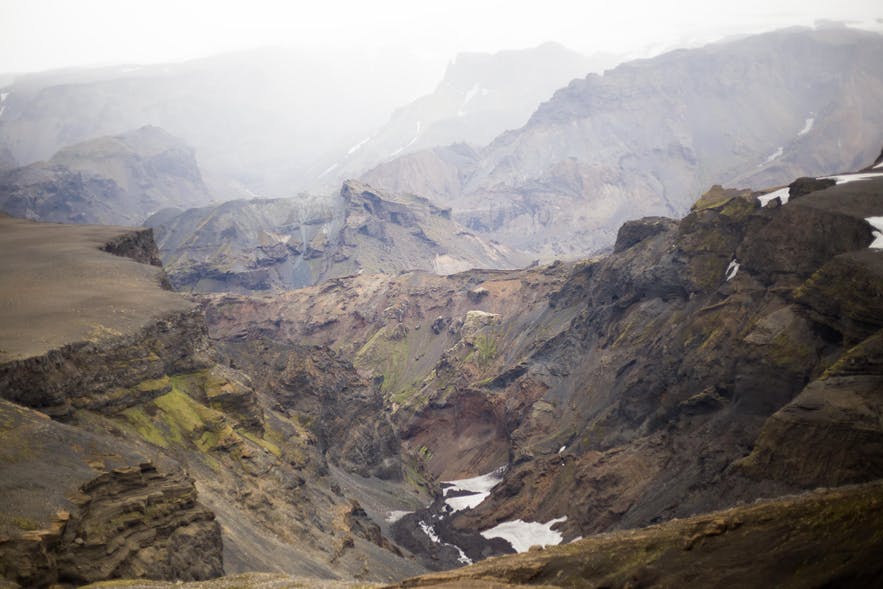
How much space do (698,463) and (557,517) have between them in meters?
24.7

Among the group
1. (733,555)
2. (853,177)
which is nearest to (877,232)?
(853,177)

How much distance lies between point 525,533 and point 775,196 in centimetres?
5330

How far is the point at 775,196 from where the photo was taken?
98.1 metres

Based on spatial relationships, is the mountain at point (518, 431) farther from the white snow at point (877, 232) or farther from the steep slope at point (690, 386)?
the white snow at point (877, 232)

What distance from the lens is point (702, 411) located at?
3258 inches

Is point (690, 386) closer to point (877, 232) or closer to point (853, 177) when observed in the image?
point (877, 232)

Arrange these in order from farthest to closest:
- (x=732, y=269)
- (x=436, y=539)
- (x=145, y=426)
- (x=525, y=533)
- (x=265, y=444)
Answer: (x=732, y=269) < (x=436, y=539) < (x=525, y=533) < (x=265, y=444) < (x=145, y=426)

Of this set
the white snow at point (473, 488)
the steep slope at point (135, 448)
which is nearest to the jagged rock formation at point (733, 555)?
the steep slope at point (135, 448)

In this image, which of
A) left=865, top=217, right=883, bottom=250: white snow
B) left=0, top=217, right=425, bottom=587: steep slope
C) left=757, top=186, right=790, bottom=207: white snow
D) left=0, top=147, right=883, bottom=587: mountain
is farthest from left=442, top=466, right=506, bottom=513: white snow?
left=865, top=217, right=883, bottom=250: white snow

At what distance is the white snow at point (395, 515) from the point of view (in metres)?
102

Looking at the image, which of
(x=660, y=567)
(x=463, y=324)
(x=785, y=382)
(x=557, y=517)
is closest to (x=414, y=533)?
(x=557, y=517)

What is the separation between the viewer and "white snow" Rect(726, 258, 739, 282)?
309 ft

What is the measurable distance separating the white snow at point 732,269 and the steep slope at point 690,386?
1.18 metres

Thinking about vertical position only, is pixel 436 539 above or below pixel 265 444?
below
